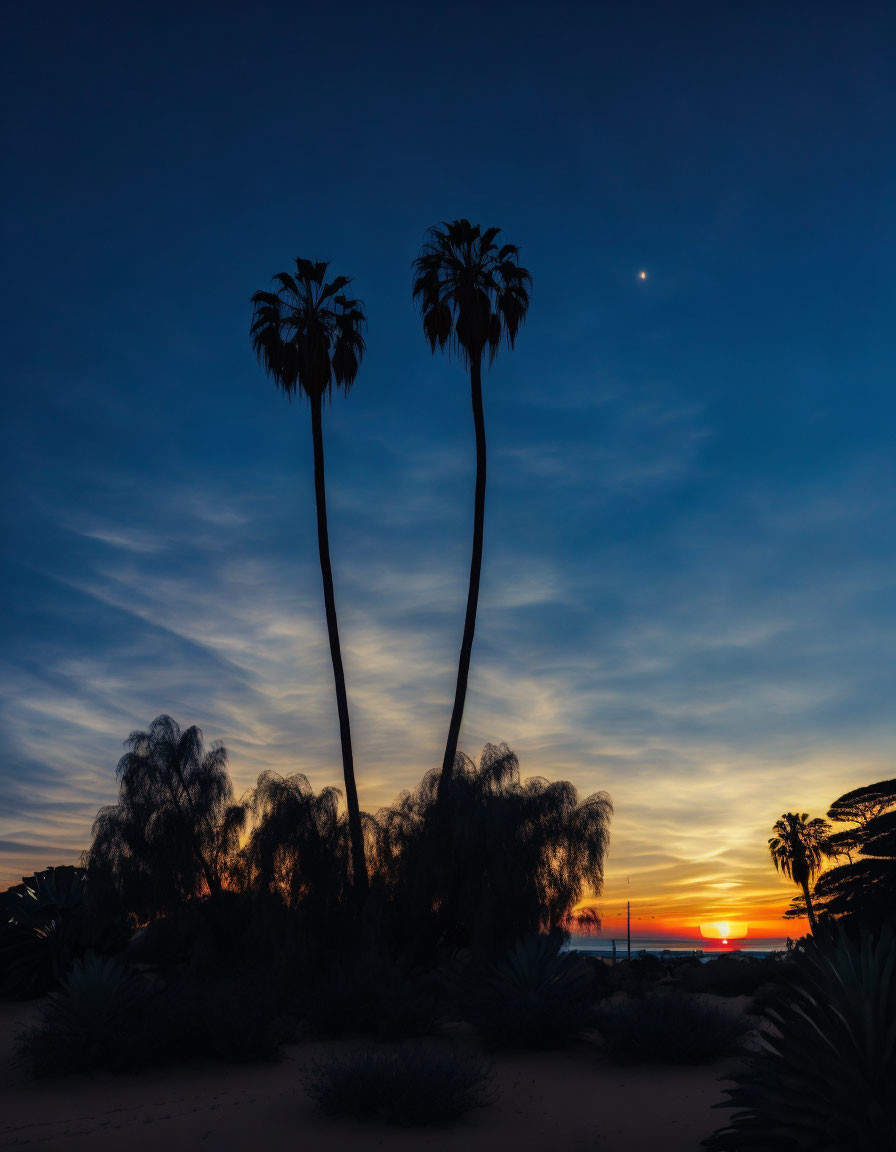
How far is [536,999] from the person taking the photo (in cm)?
1469

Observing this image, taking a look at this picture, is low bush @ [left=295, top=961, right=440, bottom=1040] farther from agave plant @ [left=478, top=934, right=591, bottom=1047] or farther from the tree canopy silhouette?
the tree canopy silhouette

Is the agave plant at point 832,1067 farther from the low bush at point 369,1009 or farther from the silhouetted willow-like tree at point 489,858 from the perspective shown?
the silhouetted willow-like tree at point 489,858

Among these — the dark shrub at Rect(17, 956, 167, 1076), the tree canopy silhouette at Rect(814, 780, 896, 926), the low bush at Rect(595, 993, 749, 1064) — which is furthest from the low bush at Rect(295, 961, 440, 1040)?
the tree canopy silhouette at Rect(814, 780, 896, 926)

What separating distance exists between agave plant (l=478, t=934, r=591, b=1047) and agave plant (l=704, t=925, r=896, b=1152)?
22.8 ft

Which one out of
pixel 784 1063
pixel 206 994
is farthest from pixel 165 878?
pixel 784 1063

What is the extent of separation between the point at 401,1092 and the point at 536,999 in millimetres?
4765

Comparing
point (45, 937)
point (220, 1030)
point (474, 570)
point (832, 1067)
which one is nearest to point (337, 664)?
point (474, 570)

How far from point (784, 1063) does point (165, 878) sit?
2308cm

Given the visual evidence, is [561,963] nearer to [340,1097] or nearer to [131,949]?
[340,1097]

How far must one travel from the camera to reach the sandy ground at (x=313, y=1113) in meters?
9.66

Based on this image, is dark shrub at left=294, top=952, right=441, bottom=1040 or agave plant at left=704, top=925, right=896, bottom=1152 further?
dark shrub at left=294, top=952, right=441, bottom=1040

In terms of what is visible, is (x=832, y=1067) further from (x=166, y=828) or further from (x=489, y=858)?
(x=166, y=828)

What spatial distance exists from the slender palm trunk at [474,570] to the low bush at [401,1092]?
44.2 feet

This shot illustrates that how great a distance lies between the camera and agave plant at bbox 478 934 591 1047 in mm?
14562
